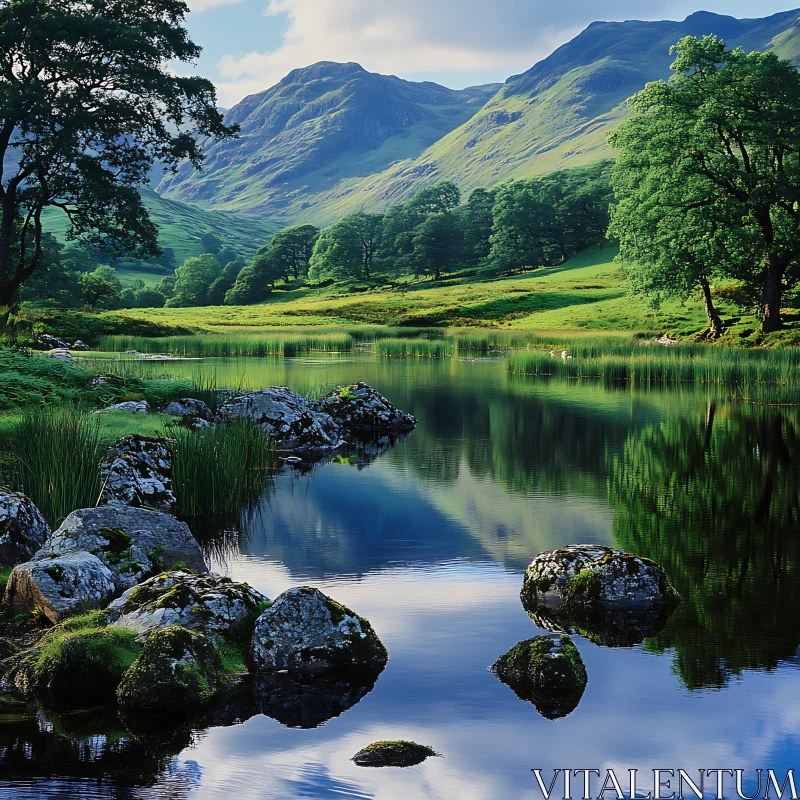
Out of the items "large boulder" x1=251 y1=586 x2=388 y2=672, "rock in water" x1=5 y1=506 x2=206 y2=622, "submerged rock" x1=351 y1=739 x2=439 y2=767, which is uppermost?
"rock in water" x1=5 y1=506 x2=206 y2=622

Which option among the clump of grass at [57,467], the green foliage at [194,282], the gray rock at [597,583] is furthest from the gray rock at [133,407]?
the green foliage at [194,282]

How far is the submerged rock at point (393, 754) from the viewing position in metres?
6.09

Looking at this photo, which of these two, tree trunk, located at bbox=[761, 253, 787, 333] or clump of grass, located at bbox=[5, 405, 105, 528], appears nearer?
clump of grass, located at bbox=[5, 405, 105, 528]

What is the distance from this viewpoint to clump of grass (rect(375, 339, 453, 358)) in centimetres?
5688

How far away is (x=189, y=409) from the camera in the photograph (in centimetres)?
2072

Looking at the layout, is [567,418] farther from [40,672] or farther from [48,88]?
[48,88]

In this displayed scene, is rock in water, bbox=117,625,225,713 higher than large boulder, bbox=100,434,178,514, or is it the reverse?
large boulder, bbox=100,434,178,514

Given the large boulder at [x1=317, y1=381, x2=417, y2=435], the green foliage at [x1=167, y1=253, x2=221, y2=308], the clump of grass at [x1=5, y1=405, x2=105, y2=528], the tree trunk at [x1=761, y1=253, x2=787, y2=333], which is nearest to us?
the clump of grass at [x1=5, y1=405, x2=105, y2=528]

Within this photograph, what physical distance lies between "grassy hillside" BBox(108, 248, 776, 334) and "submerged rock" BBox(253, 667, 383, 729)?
49.3 meters

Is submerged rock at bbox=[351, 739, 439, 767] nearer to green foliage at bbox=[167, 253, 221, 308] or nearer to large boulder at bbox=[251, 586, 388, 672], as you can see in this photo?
large boulder at bbox=[251, 586, 388, 672]

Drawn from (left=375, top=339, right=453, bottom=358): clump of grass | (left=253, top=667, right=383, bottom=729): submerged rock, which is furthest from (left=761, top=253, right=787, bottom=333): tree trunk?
(left=253, top=667, right=383, bottom=729): submerged rock

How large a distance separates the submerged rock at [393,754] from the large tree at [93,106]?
33.2m

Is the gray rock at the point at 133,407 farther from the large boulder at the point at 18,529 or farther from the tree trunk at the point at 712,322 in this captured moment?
the tree trunk at the point at 712,322

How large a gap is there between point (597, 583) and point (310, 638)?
3.37 m
